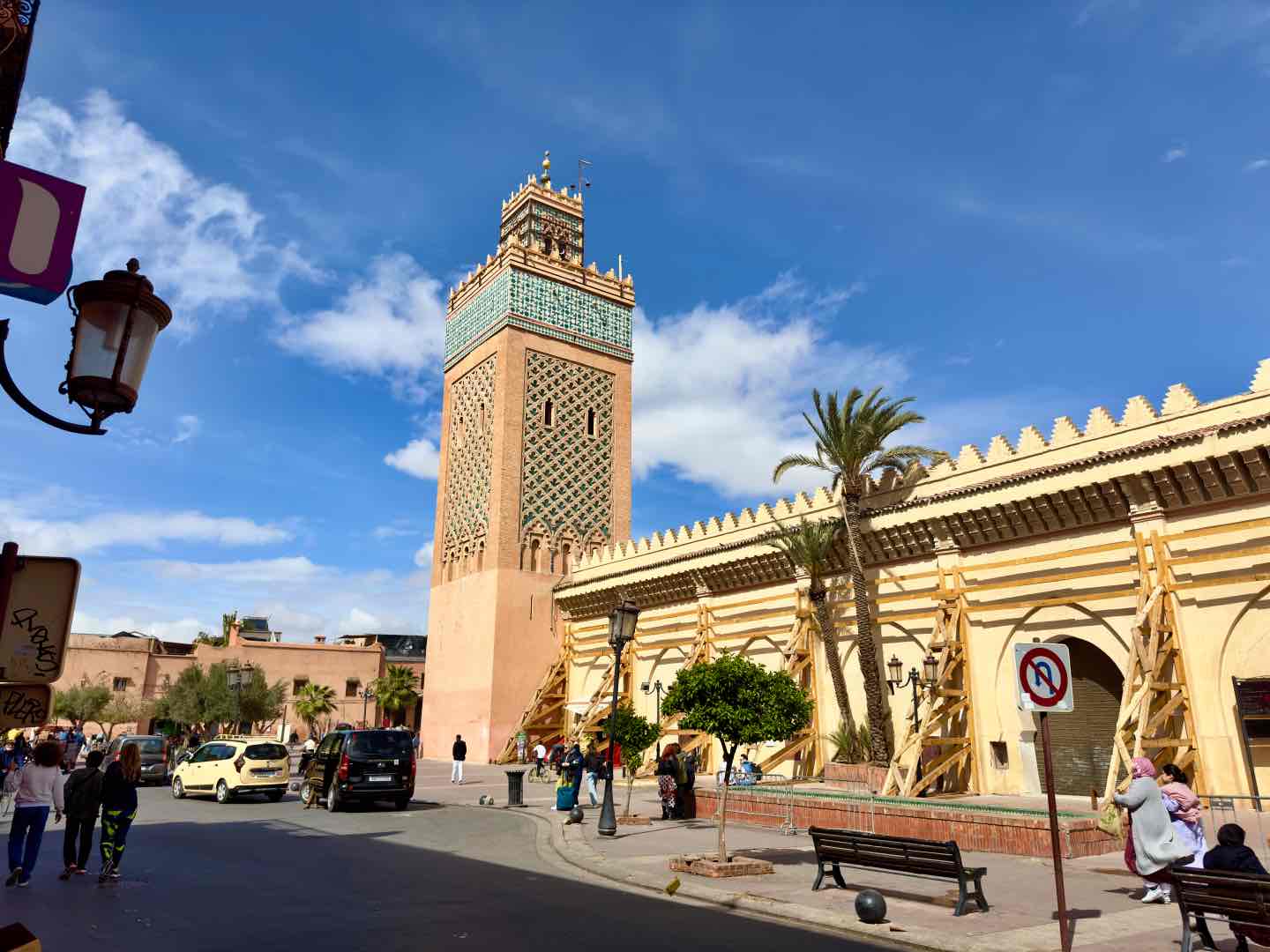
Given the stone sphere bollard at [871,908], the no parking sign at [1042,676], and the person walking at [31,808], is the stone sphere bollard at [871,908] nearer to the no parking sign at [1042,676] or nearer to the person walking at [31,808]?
the no parking sign at [1042,676]

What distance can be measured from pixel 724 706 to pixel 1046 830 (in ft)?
13.5

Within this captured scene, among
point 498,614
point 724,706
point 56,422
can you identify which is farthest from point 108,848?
point 498,614

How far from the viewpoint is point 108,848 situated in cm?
951

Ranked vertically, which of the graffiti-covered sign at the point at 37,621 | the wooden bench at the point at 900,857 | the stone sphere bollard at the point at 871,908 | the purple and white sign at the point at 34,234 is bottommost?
the stone sphere bollard at the point at 871,908

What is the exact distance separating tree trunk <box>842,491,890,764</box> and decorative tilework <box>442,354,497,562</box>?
15215 millimetres

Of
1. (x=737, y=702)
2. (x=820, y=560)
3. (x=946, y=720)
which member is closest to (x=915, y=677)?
(x=946, y=720)

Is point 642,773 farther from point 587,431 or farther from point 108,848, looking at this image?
point 108,848

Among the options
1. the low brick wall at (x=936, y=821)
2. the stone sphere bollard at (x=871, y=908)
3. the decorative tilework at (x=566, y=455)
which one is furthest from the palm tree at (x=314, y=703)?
the stone sphere bollard at (x=871, y=908)

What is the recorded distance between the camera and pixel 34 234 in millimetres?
3672

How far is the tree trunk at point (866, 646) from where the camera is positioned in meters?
18.9

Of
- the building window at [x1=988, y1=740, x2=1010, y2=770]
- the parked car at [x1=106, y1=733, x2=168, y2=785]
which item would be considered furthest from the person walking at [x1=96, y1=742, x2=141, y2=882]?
the parked car at [x1=106, y1=733, x2=168, y2=785]

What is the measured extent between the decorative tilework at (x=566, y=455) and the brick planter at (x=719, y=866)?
21.6 metres

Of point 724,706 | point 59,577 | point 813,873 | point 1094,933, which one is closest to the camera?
point 59,577

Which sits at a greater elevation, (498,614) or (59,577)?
(498,614)
